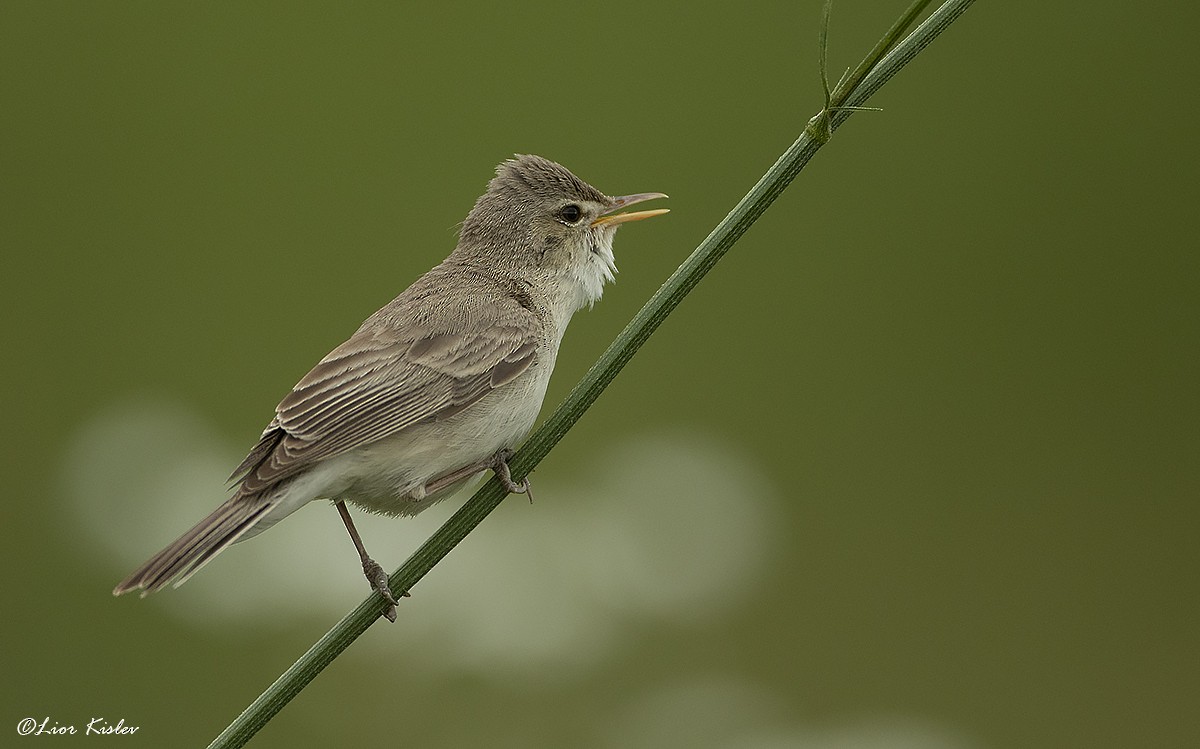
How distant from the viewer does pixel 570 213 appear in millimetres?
3094

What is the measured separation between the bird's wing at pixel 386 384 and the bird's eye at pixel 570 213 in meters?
0.36

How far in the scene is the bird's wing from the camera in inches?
94.8

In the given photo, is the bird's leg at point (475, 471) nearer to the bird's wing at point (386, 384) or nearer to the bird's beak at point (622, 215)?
the bird's wing at point (386, 384)

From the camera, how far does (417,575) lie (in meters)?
1.97

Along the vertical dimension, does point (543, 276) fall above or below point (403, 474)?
above

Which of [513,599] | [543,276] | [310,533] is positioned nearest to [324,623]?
[310,533]

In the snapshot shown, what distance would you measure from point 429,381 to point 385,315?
0.89ft

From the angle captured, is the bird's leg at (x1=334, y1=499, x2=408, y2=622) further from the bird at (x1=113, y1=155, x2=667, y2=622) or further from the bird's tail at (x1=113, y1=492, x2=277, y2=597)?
the bird's tail at (x1=113, y1=492, x2=277, y2=597)

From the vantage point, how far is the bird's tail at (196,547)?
1881mm

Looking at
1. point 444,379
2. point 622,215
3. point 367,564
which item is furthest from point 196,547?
point 622,215

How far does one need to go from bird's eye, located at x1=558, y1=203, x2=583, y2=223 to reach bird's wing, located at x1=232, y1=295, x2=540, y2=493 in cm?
36

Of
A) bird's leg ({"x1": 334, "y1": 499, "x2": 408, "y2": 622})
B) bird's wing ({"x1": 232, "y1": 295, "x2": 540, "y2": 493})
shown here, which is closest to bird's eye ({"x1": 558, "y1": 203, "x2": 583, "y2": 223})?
bird's wing ({"x1": 232, "y1": 295, "x2": 540, "y2": 493})

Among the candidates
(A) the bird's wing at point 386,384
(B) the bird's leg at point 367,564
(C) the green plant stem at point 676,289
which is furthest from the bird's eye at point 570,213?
(C) the green plant stem at point 676,289

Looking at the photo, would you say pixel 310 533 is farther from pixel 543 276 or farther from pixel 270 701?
pixel 270 701
